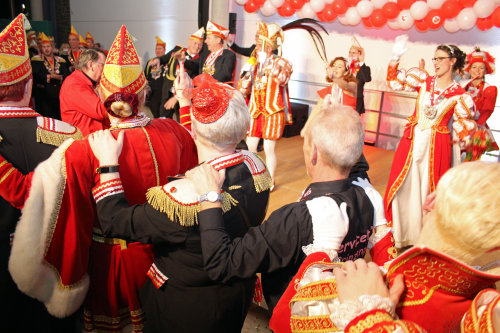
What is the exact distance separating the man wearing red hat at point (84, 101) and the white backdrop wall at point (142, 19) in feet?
20.4

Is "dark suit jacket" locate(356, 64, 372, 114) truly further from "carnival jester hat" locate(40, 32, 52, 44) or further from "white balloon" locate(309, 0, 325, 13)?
"carnival jester hat" locate(40, 32, 52, 44)

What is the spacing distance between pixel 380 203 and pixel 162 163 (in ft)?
2.95

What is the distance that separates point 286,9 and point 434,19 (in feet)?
8.63

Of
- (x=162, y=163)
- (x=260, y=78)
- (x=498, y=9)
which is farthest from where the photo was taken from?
(x=498, y=9)

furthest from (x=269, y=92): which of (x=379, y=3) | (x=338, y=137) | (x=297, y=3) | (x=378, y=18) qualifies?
(x=297, y=3)

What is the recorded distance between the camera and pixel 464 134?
2977 millimetres

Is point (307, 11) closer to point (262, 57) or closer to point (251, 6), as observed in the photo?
point (251, 6)

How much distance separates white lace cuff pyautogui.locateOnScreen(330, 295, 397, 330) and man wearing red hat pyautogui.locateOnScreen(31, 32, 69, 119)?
6926 mm

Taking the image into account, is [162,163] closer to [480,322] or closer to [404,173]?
[480,322]

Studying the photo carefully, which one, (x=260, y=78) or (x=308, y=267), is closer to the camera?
(x=308, y=267)

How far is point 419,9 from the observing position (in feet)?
18.3

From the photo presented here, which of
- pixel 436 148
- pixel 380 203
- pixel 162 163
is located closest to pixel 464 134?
pixel 436 148

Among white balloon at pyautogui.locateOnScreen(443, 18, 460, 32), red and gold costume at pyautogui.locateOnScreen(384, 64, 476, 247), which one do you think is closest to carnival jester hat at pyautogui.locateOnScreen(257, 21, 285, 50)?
red and gold costume at pyautogui.locateOnScreen(384, 64, 476, 247)

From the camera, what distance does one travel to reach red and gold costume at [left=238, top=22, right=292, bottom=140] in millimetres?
4316
